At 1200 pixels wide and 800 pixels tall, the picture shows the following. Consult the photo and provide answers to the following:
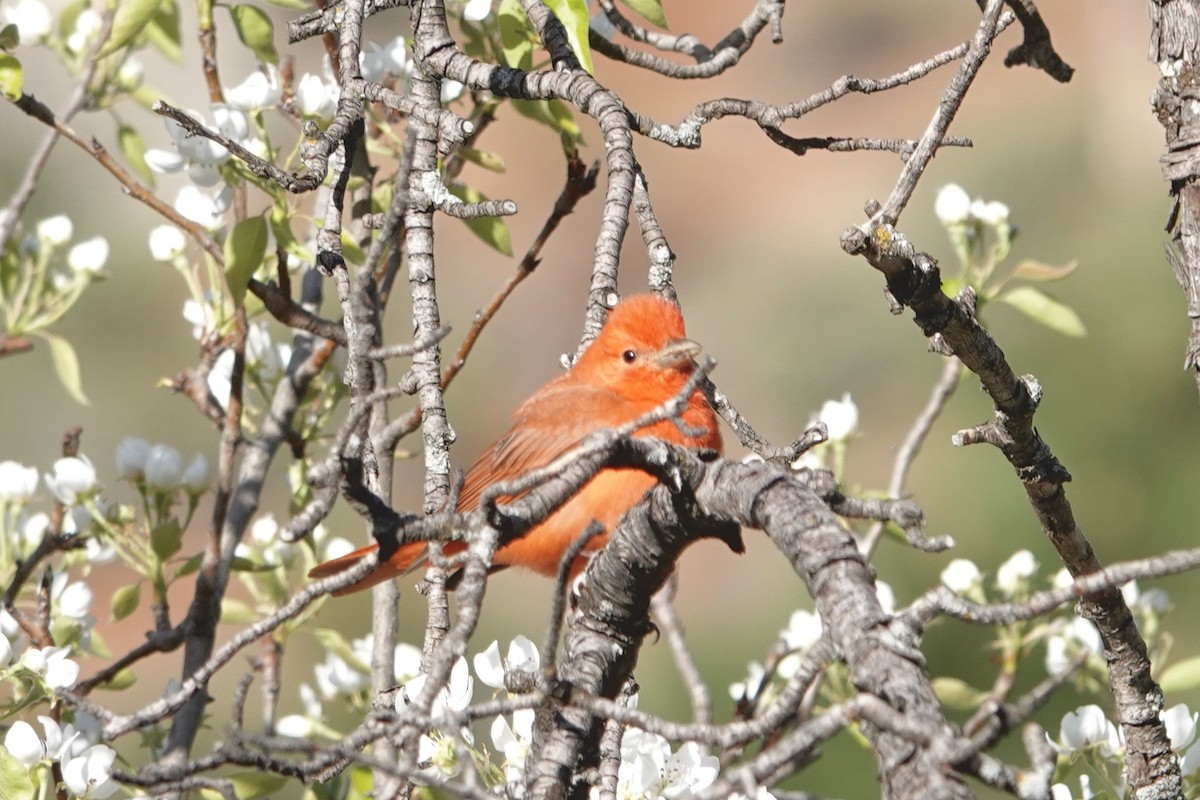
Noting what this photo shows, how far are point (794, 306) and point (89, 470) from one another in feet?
24.5

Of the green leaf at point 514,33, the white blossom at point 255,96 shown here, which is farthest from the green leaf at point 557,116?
the white blossom at point 255,96

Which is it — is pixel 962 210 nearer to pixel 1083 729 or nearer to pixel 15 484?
pixel 1083 729

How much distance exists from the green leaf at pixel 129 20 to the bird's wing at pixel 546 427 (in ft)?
5.08

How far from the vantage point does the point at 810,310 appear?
9.67 meters

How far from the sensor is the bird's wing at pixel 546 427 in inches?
148

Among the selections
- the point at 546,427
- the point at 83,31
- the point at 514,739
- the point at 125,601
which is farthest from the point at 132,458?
the point at 546,427

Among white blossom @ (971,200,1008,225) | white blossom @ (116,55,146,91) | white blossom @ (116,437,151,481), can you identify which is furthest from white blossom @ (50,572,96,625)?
white blossom @ (971,200,1008,225)

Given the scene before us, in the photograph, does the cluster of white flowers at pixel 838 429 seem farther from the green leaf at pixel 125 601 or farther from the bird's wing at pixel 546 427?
Result: the green leaf at pixel 125 601

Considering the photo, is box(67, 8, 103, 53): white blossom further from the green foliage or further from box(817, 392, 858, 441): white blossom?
box(817, 392, 858, 441): white blossom

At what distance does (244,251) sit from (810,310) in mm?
7452

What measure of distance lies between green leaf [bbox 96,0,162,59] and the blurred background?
2759 millimetres

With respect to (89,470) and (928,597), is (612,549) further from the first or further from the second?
(89,470)

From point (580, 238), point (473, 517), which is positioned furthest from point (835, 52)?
point (473, 517)

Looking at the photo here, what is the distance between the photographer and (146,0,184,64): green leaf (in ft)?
10.1
